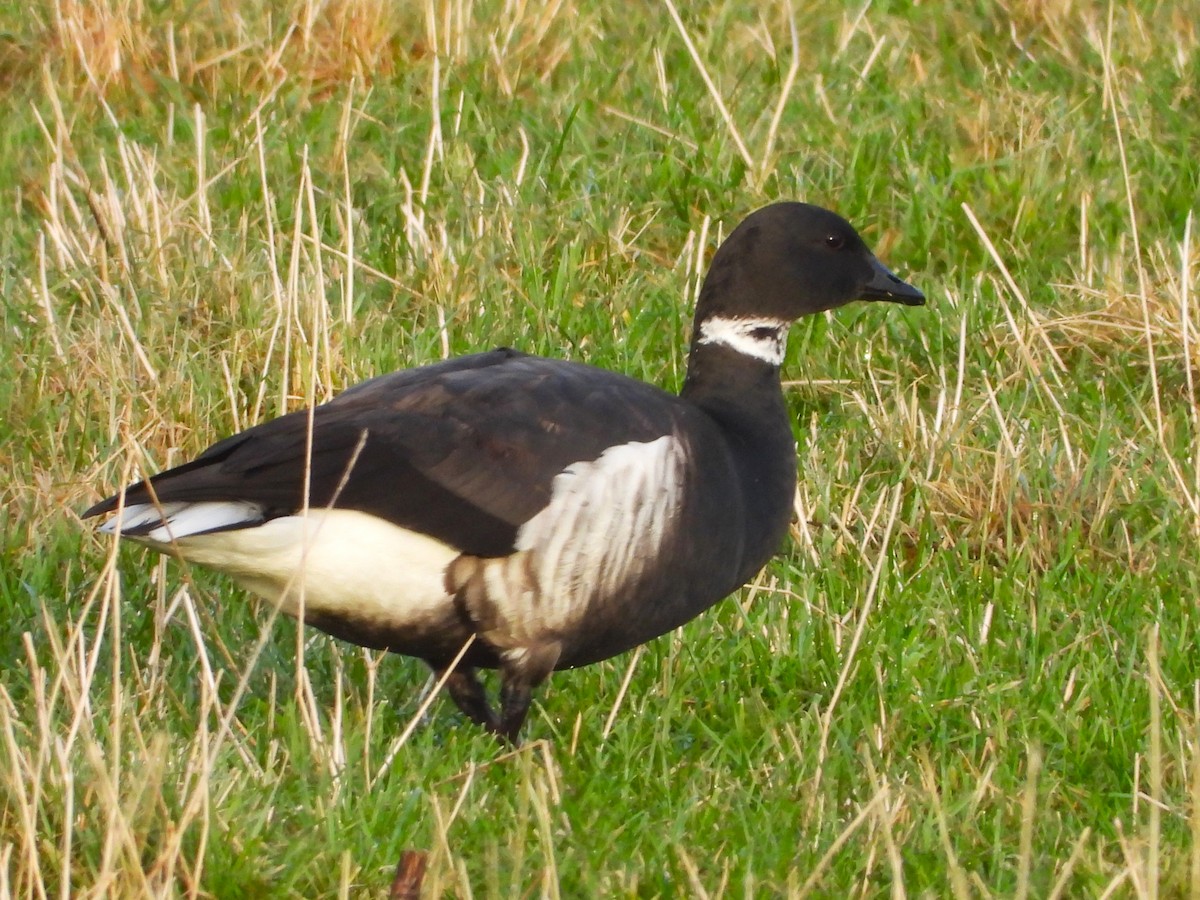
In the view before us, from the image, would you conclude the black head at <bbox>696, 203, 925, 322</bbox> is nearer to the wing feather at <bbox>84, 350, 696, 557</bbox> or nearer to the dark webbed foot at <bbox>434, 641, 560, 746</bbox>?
the wing feather at <bbox>84, 350, 696, 557</bbox>

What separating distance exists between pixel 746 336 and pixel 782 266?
0.20m

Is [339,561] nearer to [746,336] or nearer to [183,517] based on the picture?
[183,517]

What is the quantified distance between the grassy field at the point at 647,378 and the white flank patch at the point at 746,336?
46 cm

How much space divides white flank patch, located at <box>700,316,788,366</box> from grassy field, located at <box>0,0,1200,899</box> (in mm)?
465

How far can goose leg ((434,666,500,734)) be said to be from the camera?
4379mm

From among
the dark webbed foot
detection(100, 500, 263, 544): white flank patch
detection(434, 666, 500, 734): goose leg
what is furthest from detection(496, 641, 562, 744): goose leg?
detection(100, 500, 263, 544): white flank patch

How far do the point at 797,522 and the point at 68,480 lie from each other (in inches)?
71.3

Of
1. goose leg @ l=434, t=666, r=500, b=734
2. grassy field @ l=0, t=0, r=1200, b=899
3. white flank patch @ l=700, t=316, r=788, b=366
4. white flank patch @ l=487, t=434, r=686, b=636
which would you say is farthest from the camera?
white flank patch @ l=700, t=316, r=788, b=366

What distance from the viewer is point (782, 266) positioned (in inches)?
191

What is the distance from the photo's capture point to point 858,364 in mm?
5953

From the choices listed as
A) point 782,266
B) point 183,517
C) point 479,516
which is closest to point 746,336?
point 782,266

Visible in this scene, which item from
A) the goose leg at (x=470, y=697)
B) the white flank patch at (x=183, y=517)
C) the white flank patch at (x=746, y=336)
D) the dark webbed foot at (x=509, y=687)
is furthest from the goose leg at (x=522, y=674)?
the white flank patch at (x=746, y=336)

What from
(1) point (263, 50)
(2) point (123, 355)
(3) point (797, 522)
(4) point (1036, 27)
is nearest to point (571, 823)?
(3) point (797, 522)

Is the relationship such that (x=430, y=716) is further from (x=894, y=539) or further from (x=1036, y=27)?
(x=1036, y=27)
